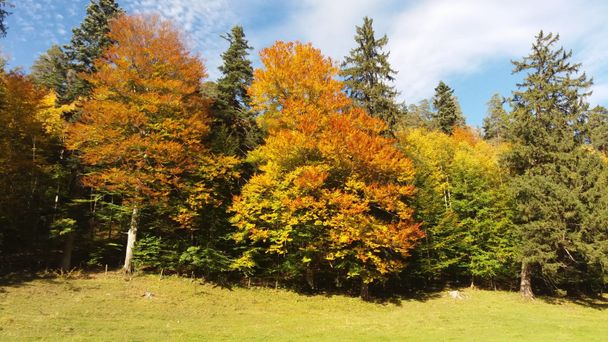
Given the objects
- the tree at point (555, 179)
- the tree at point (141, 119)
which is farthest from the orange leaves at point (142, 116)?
the tree at point (555, 179)

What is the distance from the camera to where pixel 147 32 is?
890 inches

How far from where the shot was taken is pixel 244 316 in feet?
57.9

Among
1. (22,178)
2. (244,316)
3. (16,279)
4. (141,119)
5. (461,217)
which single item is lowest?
(244,316)

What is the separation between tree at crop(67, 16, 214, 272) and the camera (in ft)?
68.7

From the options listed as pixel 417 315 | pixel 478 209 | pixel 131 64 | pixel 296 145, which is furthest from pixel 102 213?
pixel 478 209

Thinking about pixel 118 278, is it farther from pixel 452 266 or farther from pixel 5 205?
pixel 452 266

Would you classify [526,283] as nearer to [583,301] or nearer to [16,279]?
[583,301]

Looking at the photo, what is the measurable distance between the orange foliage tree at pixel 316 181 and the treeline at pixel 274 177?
94mm

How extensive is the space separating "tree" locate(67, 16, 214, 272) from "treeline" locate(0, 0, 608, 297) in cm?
10

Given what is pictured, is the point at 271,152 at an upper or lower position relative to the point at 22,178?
upper

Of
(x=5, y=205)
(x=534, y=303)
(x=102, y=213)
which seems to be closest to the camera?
(x=5, y=205)

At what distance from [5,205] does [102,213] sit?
5.04 metres

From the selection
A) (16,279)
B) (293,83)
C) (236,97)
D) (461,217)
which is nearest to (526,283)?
(461,217)

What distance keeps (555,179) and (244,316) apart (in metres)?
22.6
